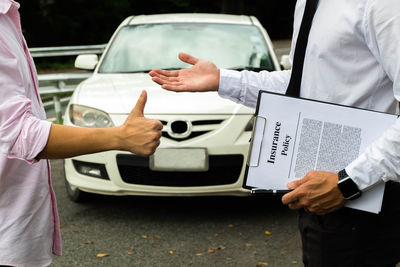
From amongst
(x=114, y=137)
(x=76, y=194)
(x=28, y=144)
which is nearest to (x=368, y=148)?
(x=114, y=137)

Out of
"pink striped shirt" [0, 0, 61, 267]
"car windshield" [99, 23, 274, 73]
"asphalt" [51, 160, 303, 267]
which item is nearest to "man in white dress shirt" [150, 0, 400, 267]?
"pink striped shirt" [0, 0, 61, 267]

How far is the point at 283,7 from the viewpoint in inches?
1248

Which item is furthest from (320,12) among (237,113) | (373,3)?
(237,113)

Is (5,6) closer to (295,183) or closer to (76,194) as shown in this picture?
(295,183)

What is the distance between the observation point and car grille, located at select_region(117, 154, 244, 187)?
406 cm

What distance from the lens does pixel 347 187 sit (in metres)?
1.72

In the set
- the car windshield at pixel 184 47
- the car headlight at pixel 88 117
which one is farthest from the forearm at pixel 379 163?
the car windshield at pixel 184 47

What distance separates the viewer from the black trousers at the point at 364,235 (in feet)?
5.85

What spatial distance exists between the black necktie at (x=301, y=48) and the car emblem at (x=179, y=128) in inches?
87.6

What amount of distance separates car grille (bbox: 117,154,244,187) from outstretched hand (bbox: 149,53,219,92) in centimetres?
189

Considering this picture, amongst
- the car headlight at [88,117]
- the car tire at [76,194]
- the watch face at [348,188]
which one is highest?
the watch face at [348,188]

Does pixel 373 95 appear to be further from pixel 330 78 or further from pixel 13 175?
pixel 13 175

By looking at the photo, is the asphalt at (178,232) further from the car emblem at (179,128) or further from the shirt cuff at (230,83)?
the shirt cuff at (230,83)

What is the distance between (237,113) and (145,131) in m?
2.49
